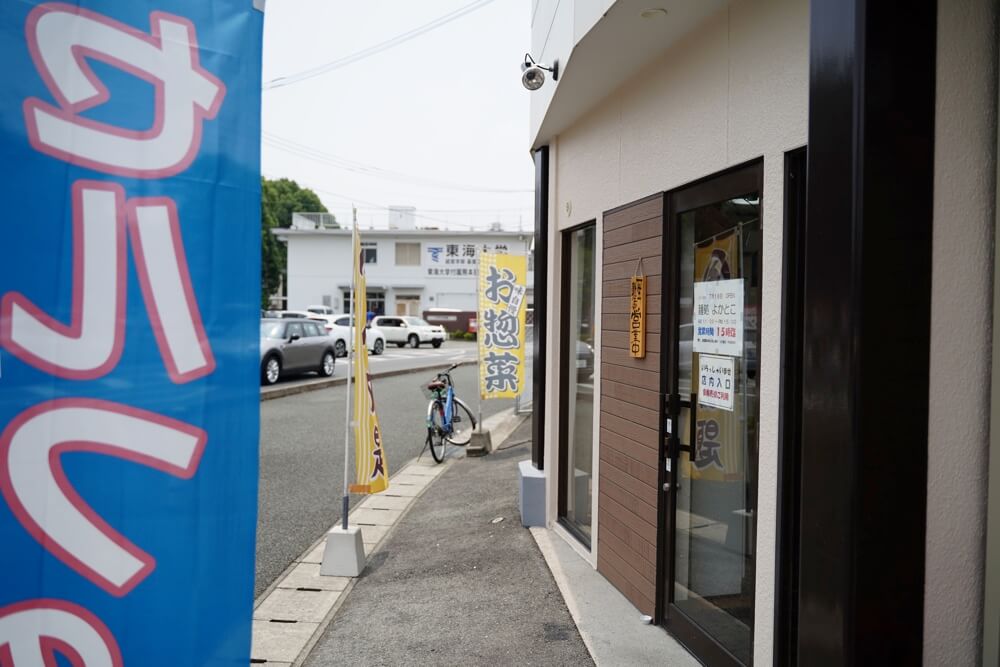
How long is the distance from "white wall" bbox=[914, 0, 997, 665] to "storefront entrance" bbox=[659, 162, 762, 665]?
4.07 ft

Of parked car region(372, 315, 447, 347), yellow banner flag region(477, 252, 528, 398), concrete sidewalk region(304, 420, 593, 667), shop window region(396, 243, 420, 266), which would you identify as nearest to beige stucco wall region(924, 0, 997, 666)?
concrete sidewalk region(304, 420, 593, 667)

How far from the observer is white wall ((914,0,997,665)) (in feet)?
6.71

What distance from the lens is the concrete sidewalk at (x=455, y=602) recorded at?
400cm

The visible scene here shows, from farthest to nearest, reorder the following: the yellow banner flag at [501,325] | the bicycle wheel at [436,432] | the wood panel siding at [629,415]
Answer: the yellow banner flag at [501,325], the bicycle wheel at [436,432], the wood panel siding at [629,415]

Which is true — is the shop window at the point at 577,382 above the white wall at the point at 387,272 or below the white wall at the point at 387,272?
below

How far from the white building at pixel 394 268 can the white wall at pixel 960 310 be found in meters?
37.6

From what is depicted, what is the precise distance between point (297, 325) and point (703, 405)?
51.5ft

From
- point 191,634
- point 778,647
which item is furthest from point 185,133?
point 778,647

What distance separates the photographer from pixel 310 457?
9.48m

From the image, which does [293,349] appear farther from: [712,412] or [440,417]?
[712,412]

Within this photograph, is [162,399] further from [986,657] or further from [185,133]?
[986,657]

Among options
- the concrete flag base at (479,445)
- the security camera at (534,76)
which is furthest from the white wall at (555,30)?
the concrete flag base at (479,445)

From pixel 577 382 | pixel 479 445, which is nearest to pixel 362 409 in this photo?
pixel 577 382

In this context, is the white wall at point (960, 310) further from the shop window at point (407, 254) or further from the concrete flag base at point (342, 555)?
the shop window at point (407, 254)
